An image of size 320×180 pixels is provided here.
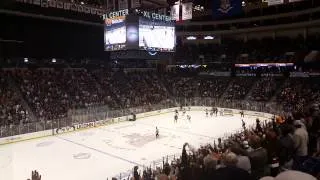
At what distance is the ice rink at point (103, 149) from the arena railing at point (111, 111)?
1.21 meters

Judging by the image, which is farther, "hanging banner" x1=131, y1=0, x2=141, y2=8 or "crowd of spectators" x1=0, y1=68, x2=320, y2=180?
"crowd of spectators" x1=0, y1=68, x2=320, y2=180

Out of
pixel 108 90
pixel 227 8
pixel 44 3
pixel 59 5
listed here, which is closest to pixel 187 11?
pixel 227 8

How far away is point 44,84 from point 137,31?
539 inches

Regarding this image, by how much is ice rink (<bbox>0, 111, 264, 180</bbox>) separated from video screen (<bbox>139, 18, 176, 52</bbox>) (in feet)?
22.7

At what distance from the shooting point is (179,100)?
42.3m

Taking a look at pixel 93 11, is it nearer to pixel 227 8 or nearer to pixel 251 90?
pixel 251 90

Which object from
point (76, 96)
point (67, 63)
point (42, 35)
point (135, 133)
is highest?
point (42, 35)

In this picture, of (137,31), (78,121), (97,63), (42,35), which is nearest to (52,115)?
(78,121)

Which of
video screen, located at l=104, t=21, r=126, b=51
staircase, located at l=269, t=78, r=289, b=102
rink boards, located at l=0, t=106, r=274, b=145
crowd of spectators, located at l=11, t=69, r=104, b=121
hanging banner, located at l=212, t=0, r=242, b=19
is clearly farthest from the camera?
staircase, located at l=269, t=78, r=289, b=102

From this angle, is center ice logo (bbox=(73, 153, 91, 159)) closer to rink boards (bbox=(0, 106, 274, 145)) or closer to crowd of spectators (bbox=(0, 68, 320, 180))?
crowd of spectators (bbox=(0, 68, 320, 180))

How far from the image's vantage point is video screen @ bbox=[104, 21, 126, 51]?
85.3 feet

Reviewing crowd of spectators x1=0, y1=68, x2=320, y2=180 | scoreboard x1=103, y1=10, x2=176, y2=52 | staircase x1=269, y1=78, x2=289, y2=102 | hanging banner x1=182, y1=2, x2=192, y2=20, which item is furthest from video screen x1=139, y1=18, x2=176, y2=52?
staircase x1=269, y1=78, x2=289, y2=102

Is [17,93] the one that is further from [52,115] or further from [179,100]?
[179,100]

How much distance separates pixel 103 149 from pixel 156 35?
10.6 metres
